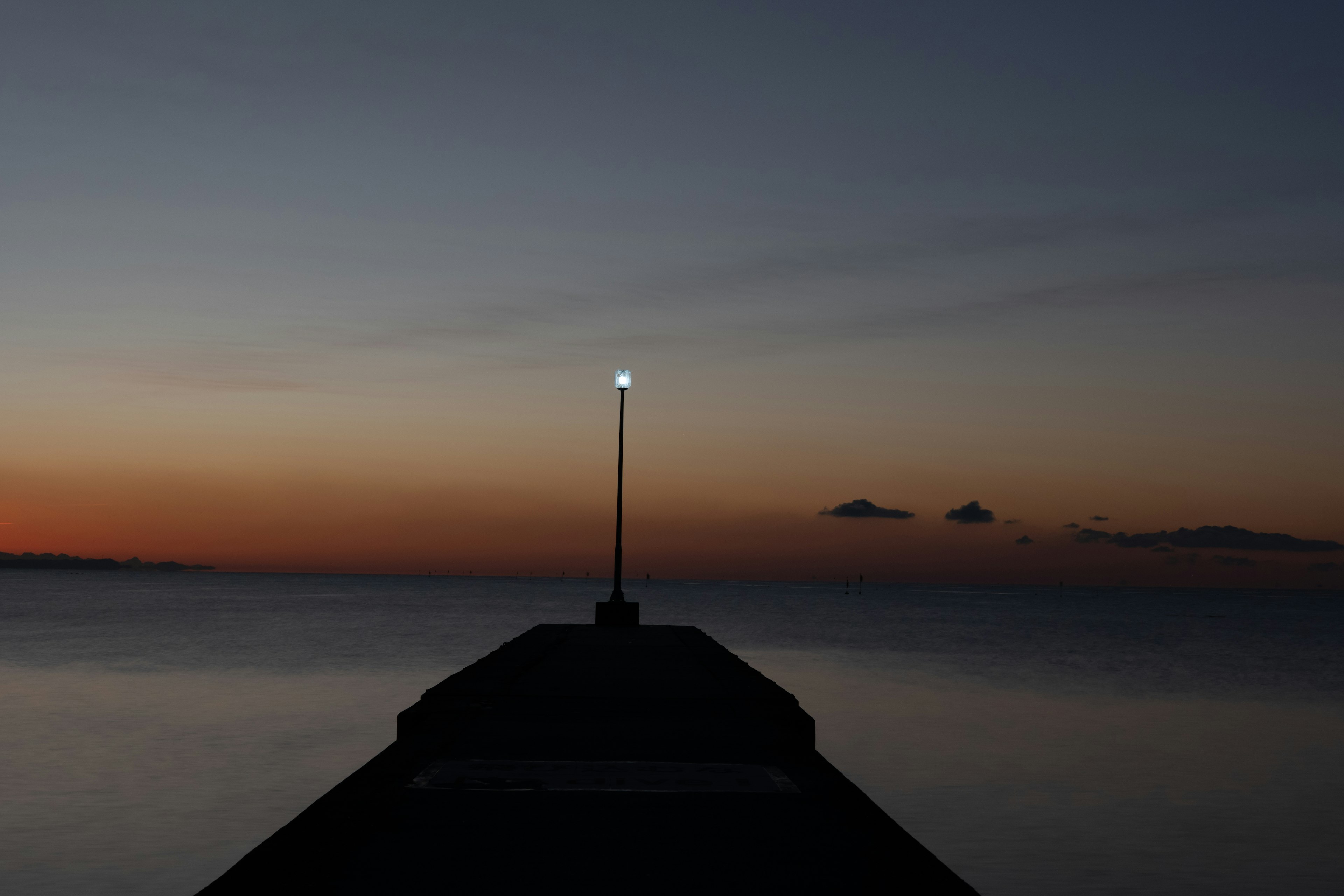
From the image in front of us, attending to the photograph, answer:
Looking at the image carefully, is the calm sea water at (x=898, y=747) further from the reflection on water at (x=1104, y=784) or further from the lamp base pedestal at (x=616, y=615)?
the lamp base pedestal at (x=616, y=615)

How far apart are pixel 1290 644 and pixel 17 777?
67.1 metres

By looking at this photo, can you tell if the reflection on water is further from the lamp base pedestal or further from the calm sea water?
the lamp base pedestal

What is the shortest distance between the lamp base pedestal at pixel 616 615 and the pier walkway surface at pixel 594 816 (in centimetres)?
2008

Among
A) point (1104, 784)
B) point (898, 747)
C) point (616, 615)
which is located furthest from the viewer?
point (616, 615)

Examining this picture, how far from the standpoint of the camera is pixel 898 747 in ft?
74.0

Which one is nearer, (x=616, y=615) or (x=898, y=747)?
(x=898, y=747)

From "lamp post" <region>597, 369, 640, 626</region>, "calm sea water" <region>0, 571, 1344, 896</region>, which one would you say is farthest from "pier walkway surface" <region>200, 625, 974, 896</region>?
"lamp post" <region>597, 369, 640, 626</region>

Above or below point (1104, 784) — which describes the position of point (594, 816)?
above

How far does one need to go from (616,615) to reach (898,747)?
15.3 m

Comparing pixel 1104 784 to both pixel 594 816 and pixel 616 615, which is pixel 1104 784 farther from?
pixel 616 615

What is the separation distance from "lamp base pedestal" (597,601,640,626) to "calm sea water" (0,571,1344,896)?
4.94 meters

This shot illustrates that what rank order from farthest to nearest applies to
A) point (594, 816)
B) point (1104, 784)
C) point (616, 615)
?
point (616, 615) < point (1104, 784) < point (594, 816)

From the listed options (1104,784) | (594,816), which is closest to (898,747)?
(1104,784)

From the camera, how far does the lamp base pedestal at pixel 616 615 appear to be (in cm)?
3669
